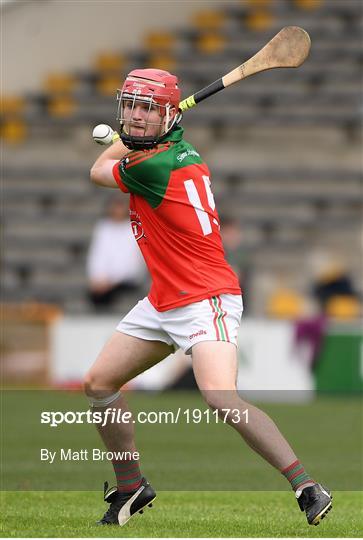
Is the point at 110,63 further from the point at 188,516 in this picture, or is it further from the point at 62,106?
the point at 188,516

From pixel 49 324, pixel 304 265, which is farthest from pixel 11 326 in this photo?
pixel 304 265

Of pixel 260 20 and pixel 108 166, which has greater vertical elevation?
pixel 108 166

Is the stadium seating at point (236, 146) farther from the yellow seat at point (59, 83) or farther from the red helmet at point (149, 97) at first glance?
the red helmet at point (149, 97)

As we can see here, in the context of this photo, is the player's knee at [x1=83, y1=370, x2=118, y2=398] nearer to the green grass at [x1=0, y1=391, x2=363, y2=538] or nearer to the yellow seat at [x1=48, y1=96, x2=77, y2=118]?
the green grass at [x1=0, y1=391, x2=363, y2=538]

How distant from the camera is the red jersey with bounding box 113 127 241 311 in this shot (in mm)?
5578

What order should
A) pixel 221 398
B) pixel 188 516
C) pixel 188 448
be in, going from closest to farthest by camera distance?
pixel 221 398 → pixel 188 516 → pixel 188 448

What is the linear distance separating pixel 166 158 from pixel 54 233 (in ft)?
39.0

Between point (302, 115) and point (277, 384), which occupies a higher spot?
point (302, 115)

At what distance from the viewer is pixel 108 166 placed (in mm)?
5832

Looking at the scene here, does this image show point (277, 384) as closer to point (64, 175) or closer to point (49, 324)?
point (49, 324)

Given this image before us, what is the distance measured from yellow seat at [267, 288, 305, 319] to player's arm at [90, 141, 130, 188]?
24.9 ft

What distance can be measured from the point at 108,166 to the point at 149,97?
1.38 ft

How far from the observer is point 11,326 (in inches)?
560

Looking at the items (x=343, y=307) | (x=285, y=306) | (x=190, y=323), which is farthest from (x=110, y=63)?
(x=190, y=323)
